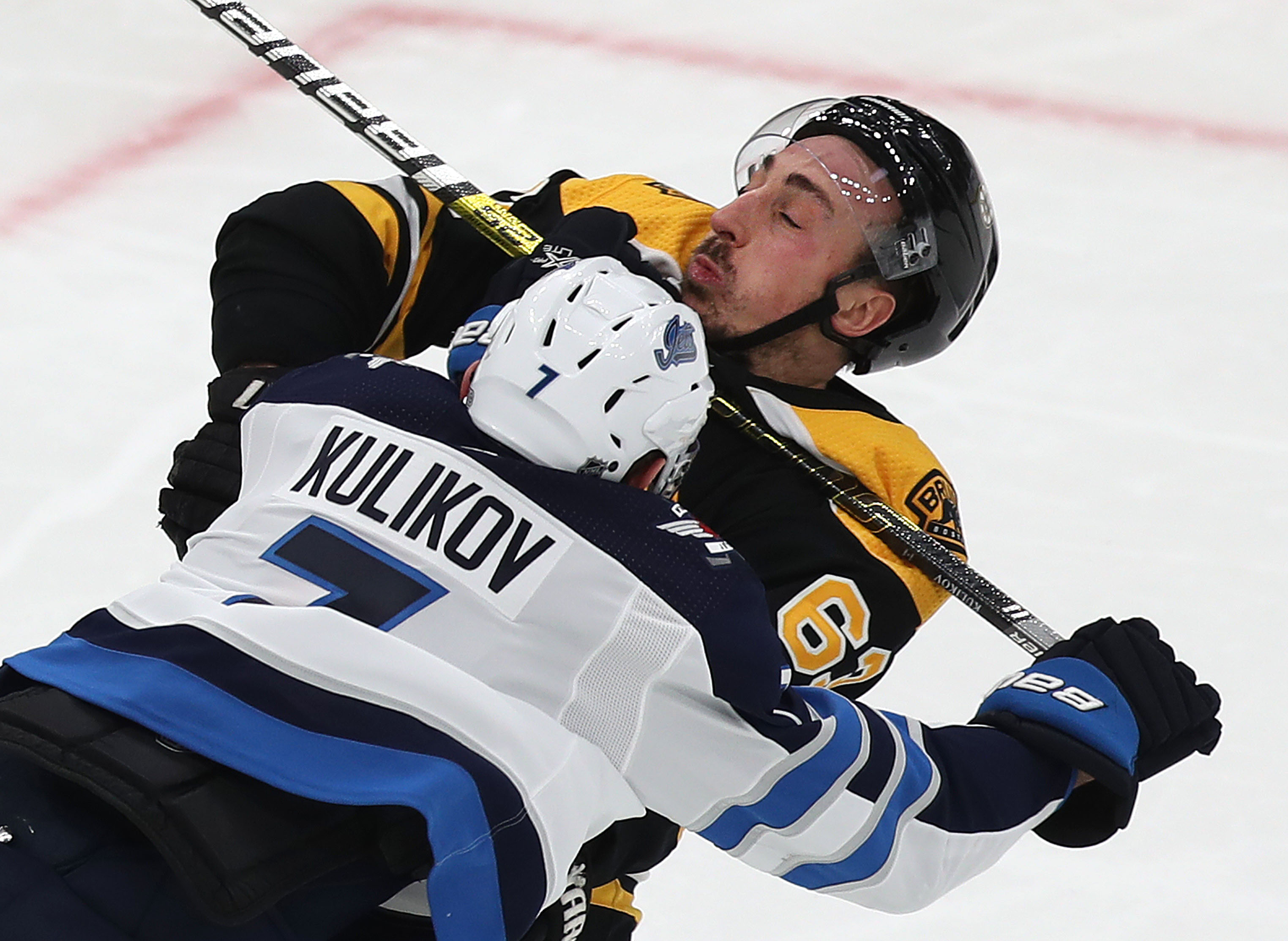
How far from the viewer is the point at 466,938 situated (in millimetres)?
1718

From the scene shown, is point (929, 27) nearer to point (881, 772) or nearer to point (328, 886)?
point (881, 772)

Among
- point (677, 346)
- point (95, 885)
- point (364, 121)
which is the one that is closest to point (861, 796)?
point (677, 346)

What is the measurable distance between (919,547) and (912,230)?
1.58ft

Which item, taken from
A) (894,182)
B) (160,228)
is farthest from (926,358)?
(160,228)

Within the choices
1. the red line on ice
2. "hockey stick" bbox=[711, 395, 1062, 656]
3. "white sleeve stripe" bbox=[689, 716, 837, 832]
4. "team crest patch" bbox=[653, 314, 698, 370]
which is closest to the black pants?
"white sleeve stripe" bbox=[689, 716, 837, 832]

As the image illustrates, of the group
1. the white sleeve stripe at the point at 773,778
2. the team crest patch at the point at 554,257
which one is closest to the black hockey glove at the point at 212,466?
the team crest patch at the point at 554,257

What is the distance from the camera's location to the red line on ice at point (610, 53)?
4242 mm

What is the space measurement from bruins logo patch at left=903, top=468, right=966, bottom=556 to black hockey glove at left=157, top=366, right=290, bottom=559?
0.86m

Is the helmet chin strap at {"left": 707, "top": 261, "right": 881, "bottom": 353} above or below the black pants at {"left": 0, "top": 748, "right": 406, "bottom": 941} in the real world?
above

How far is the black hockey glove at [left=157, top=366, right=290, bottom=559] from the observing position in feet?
7.60

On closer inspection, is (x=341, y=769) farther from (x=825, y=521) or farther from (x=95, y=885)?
(x=825, y=521)

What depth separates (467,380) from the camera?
1.91 meters

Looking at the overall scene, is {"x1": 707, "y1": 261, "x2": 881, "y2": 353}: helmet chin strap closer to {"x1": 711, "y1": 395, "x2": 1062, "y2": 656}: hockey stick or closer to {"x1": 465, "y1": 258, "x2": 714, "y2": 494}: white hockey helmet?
{"x1": 711, "y1": 395, "x2": 1062, "y2": 656}: hockey stick

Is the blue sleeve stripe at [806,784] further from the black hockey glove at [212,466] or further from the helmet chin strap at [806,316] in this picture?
the helmet chin strap at [806,316]
